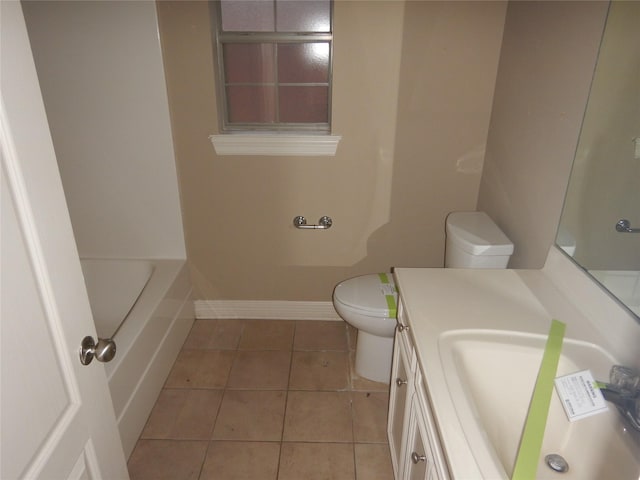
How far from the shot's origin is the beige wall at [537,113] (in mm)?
1329

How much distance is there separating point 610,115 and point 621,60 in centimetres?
14

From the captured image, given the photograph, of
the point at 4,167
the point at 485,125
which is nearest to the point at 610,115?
the point at 485,125

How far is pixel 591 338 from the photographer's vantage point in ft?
3.46

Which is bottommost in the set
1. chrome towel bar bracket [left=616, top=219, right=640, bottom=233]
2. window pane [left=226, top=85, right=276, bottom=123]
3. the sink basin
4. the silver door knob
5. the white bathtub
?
the white bathtub

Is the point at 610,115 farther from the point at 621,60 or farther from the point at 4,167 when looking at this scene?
the point at 4,167

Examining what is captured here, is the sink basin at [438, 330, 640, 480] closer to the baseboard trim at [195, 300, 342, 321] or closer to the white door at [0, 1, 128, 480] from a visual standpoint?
the white door at [0, 1, 128, 480]

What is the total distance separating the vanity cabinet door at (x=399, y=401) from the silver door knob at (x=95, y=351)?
0.79m

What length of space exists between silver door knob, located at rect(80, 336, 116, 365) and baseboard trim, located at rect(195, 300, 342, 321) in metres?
1.69

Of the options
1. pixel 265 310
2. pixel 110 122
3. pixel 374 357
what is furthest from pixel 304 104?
pixel 374 357

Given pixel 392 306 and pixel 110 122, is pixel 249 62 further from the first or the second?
pixel 392 306

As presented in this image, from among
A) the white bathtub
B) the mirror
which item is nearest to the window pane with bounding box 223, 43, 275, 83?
the white bathtub

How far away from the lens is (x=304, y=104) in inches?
88.4

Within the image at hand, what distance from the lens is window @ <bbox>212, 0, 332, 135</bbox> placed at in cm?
206

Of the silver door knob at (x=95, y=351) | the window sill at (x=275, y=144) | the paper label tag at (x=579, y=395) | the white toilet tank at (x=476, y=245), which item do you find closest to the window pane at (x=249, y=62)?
the window sill at (x=275, y=144)
